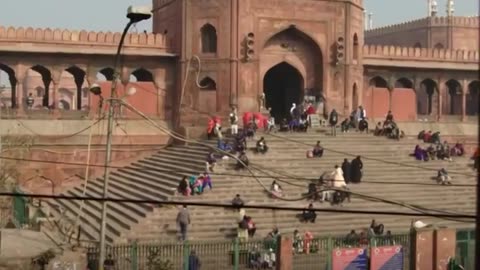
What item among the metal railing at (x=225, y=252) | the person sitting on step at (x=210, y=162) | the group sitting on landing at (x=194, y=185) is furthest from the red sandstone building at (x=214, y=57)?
the metal railing at (x=225, y=252)

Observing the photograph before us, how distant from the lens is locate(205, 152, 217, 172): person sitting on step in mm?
16656

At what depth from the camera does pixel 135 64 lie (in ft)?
71.8

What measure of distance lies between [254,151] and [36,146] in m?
5.95

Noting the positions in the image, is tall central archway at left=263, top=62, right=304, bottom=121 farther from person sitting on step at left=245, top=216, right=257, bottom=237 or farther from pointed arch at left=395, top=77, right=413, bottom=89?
person sitting on step at left=245, top=216, right=257, bottom=237

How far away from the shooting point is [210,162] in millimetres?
16922

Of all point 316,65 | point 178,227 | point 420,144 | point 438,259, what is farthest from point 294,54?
point 438,259

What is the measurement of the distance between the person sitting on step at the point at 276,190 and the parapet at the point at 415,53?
8.97m

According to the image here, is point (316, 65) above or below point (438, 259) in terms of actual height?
above

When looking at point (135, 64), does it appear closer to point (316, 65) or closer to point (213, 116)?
point (213, 116)

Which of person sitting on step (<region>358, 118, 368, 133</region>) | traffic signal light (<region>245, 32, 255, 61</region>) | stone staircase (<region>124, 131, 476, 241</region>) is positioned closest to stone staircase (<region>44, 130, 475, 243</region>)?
stone staircase (<region>124, 131, 476, 241</region>)

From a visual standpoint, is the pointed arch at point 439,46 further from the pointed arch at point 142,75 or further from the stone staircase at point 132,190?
the stone staircase at point 132,190

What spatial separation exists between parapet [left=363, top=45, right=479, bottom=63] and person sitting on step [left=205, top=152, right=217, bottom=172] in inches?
331

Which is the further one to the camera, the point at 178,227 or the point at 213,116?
the point at 213,116

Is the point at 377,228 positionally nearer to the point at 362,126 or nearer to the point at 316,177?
the point at 316,177
